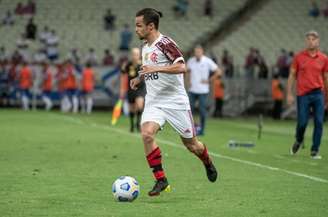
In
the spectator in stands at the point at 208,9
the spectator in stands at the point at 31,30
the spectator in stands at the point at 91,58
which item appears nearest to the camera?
the spectator in stands at the point at 91,58

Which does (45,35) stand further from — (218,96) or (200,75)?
(200,75)

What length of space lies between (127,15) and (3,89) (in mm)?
7958

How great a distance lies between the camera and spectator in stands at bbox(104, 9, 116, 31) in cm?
4566

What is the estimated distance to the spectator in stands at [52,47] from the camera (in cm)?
4409

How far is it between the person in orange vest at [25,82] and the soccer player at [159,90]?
29.9 m

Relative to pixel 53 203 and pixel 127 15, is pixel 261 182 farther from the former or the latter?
pixel 127 15

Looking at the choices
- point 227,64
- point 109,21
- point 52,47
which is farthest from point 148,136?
point 109,21

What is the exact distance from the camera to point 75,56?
4328 centimetres

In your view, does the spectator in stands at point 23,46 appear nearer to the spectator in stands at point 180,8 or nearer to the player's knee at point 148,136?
the spectator in stands at point 180,8

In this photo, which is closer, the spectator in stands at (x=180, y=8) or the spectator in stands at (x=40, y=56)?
the spectator in stands at (x=40, y=56)

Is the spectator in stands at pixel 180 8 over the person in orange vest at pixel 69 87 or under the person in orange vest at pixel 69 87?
over

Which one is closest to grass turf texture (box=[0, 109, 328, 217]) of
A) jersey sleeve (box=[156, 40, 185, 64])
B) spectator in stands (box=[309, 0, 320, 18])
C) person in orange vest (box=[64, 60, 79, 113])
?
jersey sleeve (box=[156, 40, 185, 64])

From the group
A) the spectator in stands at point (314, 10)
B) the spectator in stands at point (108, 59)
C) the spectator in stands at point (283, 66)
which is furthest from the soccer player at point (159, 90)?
the spectator in stands at point (314, 10)

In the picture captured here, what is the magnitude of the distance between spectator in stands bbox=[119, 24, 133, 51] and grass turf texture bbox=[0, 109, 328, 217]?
20148mm
